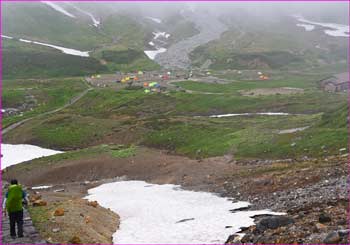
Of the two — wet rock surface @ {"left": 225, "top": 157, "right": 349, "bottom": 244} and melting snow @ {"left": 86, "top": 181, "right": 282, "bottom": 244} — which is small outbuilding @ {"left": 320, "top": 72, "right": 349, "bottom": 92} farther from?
melting snow @ {"left": 86, "top": 181, "right": 282, "bottom": 244}

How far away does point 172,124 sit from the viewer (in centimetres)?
8131

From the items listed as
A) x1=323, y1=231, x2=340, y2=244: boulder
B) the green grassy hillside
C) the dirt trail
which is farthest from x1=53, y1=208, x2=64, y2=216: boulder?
the green grassy hillside

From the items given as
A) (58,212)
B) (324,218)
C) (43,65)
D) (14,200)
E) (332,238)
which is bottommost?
(58,212)

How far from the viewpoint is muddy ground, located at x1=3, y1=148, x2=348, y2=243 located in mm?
23828

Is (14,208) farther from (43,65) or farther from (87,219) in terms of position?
(43,65)

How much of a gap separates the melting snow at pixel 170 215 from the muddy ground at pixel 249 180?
1551 mm

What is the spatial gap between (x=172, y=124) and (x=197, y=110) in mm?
24701

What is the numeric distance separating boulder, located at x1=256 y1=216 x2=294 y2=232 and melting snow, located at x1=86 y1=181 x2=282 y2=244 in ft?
6.35

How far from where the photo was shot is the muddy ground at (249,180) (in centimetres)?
2383

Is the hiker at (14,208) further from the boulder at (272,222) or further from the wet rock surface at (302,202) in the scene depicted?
the boulder at (272,222)

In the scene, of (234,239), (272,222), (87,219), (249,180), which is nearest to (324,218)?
(272,222)

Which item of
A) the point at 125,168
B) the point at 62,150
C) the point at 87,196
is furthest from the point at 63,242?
the point at 62,150

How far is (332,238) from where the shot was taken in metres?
20.1

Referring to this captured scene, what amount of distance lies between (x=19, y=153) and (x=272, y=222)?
2364 inches
